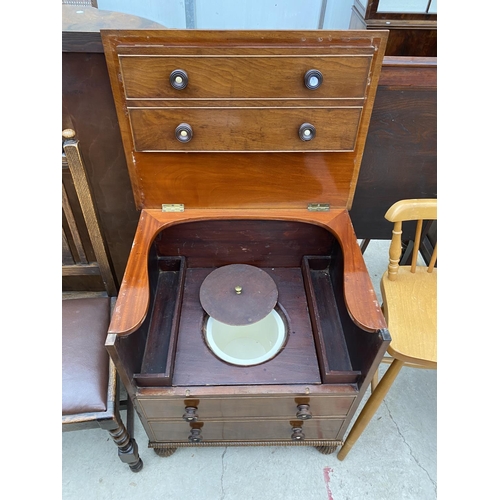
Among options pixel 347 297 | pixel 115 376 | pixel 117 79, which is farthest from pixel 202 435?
pixel 117 79

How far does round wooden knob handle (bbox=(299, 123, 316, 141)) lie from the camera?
98 centimetres

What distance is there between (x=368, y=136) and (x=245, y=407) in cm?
86

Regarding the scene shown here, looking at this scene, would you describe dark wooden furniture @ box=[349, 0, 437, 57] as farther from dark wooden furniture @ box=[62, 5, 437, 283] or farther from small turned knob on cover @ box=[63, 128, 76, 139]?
small turned knob on cover @ box=[63, 128, 76, 139]

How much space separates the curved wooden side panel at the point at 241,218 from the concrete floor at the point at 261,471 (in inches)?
29.0

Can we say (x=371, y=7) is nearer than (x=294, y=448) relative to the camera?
No

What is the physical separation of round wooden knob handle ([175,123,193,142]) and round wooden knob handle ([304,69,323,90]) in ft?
0.99

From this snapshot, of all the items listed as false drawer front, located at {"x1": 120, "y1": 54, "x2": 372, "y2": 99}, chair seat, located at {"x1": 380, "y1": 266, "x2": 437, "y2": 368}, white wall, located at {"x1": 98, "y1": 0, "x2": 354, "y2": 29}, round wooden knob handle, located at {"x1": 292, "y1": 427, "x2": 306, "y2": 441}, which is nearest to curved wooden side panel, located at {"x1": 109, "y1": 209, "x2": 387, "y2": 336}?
chair seat, located at {"x1": 380, "y1": 266, "x2": 437, "y2": 368}

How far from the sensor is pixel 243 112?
0.96m

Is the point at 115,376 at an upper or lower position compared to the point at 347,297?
lower

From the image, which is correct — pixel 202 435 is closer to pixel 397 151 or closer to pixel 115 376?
pixel 115 376

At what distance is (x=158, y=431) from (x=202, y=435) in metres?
0.14

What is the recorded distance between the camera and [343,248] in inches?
42.7

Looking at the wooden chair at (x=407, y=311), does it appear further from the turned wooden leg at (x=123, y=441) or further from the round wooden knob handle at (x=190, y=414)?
the turned wooden leg at (x=123, y=441)

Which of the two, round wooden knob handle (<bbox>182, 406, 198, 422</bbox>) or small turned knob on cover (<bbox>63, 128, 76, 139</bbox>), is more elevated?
small turned knob on cover (<bbox>63, 128, 76, 139</bbox>)
